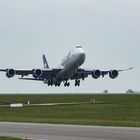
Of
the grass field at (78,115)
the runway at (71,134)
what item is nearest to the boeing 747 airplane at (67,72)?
the grass field at (78,115)

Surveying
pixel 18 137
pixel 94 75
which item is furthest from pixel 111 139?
pixel 94 75

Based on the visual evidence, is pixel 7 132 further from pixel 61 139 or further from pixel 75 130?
pixel 61 139

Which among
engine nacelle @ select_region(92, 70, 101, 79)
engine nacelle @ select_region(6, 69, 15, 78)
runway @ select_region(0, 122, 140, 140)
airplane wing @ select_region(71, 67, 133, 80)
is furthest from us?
engine nacelle @ select_region(92, 70, 101, 79)

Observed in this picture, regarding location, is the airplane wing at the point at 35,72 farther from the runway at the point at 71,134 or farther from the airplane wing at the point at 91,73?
the runway at the point at 71,134

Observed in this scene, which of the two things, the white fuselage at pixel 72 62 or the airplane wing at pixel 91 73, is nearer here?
the white fuselage at pixel 72 62

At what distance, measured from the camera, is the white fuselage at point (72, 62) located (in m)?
88.4

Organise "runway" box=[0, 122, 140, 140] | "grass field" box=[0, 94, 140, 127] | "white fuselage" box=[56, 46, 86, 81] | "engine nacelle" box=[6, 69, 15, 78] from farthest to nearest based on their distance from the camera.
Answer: "engine nacelle" box=[6, 69, 15, 78], "white fuselage" box=[56, 46, 86, 81], "grass field" box=[0, 94, 140, 127], "runway" box=[0, 122, 140, 140]

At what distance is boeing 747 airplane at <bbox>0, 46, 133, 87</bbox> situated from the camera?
89250 mm

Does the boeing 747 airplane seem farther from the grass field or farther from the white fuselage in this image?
the grass field

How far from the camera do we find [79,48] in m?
91.0

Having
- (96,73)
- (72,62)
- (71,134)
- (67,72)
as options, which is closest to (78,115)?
(71,134)

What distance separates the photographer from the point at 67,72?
92.4 m

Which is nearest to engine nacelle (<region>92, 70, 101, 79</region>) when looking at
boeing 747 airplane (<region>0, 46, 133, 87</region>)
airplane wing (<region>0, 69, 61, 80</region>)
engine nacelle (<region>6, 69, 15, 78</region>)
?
boeing 747 airplane (<region>0, 46, 133, 87</region>)

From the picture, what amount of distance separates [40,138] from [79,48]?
64.0m
